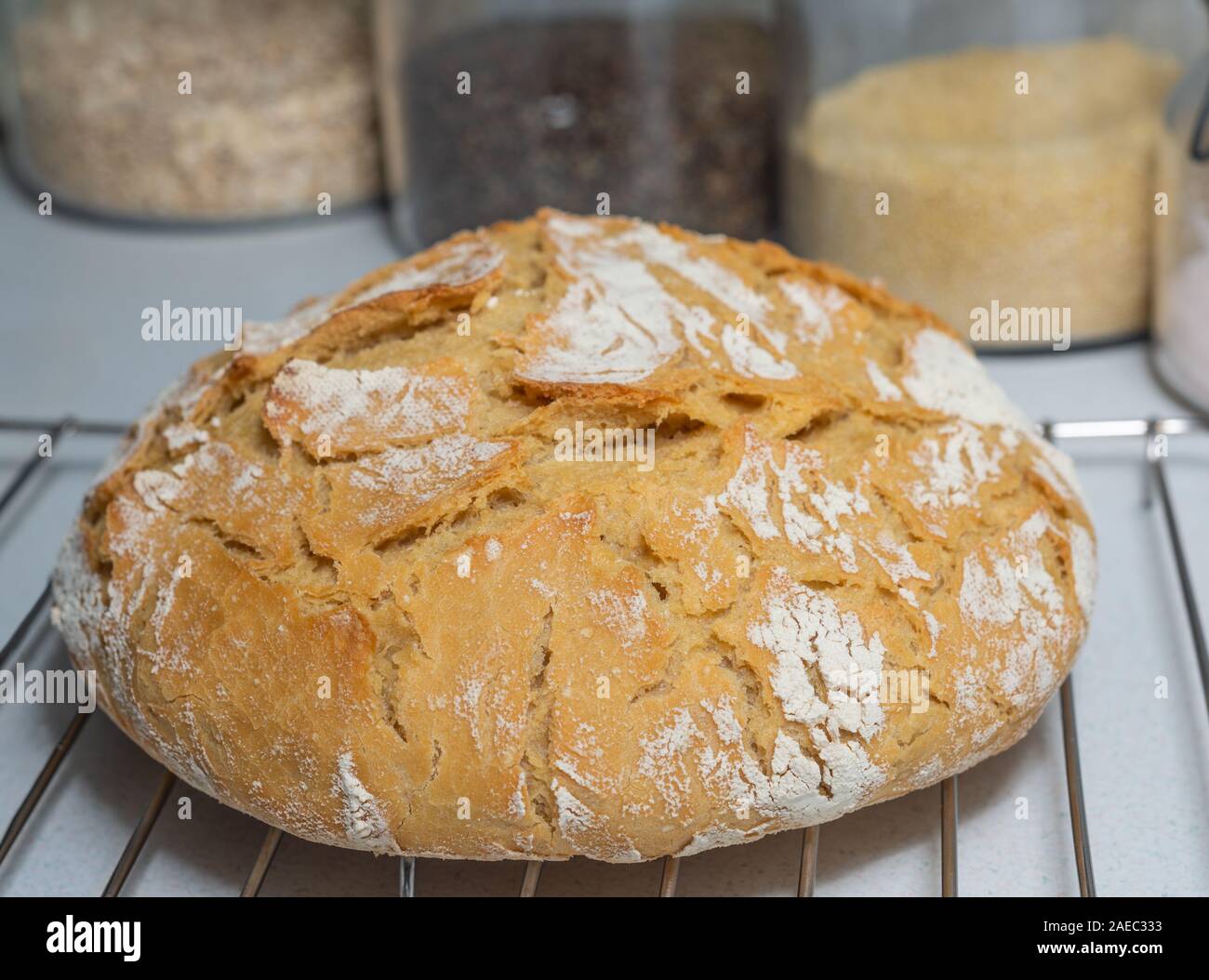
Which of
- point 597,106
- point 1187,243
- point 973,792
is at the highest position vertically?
point 597,106

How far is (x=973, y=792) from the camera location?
3.16 feet

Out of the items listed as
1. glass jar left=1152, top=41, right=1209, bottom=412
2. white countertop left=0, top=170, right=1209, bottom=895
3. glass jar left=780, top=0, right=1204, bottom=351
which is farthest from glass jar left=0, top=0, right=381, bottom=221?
glass jar left=1152, top=41, right=1209, bottom=412

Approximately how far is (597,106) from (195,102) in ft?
1.64

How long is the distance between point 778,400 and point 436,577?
246 millimetres

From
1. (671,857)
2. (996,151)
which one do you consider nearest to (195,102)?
(996,151)

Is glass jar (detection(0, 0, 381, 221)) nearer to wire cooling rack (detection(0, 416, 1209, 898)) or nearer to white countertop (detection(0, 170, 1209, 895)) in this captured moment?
white countertop (detection(0, 170, 1209, 895))

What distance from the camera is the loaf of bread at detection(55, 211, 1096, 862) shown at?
2.63 ft

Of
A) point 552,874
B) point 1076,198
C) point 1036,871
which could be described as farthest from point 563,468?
point 1076,198

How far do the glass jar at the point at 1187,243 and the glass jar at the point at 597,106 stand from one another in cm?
42
